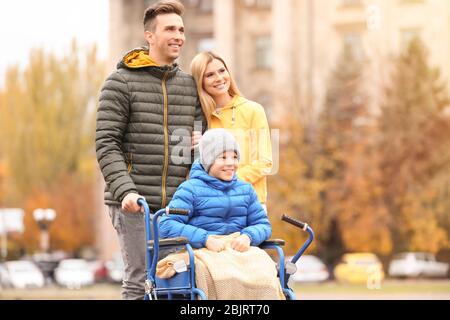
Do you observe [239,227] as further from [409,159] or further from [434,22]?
[434,22]

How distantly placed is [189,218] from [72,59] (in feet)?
256

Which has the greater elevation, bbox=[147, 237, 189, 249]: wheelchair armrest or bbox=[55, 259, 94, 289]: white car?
bbox=[147, 237, 189, 249]: wheelchair armrest

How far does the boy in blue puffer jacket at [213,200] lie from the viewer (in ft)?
23.0

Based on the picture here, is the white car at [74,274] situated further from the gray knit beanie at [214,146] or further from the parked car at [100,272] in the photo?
the gray knit beanie at [214,146]

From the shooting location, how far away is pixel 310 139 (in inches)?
2194

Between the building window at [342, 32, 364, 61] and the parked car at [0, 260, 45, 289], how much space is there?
56.4 ft

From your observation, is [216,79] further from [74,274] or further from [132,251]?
[74,274]

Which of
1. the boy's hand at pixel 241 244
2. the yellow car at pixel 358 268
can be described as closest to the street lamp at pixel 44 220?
the yellow car at pixel 358 268

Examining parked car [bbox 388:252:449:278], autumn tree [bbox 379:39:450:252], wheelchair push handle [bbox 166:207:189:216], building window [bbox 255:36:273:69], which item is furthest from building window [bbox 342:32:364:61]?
wheelchair push handle [bbox 166:207:189:216]

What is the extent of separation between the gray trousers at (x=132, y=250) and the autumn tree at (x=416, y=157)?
42441mm

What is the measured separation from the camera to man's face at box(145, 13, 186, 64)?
7875mm

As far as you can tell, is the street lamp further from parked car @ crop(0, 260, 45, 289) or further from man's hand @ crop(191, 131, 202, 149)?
man's hand @ crop(191, 131, 202, 149)

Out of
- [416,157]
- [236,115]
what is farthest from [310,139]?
[236,115]
